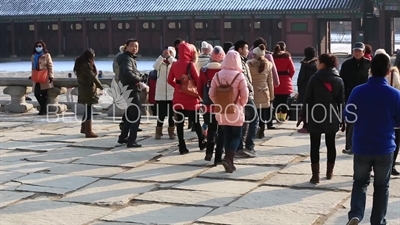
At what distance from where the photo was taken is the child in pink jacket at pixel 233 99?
6474mm

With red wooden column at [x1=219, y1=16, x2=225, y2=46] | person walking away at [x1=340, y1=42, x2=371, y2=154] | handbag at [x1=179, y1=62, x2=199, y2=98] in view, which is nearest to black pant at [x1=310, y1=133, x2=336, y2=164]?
person walking away at [x1=340, y1=42, x2=371, y2=154]

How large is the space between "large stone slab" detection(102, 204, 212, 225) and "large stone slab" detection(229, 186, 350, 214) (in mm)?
392

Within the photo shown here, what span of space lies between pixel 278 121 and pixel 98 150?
3.23 meters

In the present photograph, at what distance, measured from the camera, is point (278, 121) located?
10227mm

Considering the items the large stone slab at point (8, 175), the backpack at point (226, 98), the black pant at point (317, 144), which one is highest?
the backpack at point (226, 98)

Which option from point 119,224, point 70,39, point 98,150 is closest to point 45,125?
point 98,150

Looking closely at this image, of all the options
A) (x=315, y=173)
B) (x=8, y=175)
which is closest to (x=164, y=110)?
(x=8, y=175)

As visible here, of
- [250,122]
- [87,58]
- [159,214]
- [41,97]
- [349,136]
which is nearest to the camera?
[159,214]

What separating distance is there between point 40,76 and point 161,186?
591cm

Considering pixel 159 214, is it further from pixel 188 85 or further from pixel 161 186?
pixel 188 85

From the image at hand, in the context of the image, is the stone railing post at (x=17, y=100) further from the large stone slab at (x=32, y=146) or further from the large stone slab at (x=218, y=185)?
the large stone slab at (x=218, y=185)

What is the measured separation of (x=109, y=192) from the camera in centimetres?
602

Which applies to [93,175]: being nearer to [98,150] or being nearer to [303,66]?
[98,150]

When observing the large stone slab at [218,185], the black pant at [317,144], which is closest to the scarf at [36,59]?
the large stone slab at [218,185]
